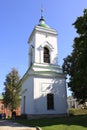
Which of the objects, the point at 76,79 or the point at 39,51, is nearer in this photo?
the point at 76,79

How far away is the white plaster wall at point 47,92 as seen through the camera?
97.8 ft

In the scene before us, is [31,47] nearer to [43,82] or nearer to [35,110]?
[43,82]

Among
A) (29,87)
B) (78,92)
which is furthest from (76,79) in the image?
(29,87)

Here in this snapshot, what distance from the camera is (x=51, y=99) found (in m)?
30.9

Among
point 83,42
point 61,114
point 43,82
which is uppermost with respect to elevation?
point 83,42

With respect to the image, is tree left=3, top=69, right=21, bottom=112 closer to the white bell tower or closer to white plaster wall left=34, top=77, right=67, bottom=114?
the white bell tower

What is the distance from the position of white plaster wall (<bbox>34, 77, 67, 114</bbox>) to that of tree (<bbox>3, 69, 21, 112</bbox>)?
23.1 meters

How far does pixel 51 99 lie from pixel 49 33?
9.31 m

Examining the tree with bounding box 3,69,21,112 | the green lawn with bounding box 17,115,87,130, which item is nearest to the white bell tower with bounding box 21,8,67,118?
the green lawn with bounding box 17,115,87,130

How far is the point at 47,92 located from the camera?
101 ft

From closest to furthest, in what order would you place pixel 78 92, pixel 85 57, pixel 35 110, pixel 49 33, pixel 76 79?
pixel 85 57 → pixel 76 79 → pixel 35 110 → pixel 78 92 → pixel 49 33

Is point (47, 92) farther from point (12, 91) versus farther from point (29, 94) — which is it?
point (12, 91)

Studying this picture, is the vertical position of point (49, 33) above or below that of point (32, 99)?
above

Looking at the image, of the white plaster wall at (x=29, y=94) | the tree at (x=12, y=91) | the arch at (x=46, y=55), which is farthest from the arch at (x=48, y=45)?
the tree at (x=12, y=91)
